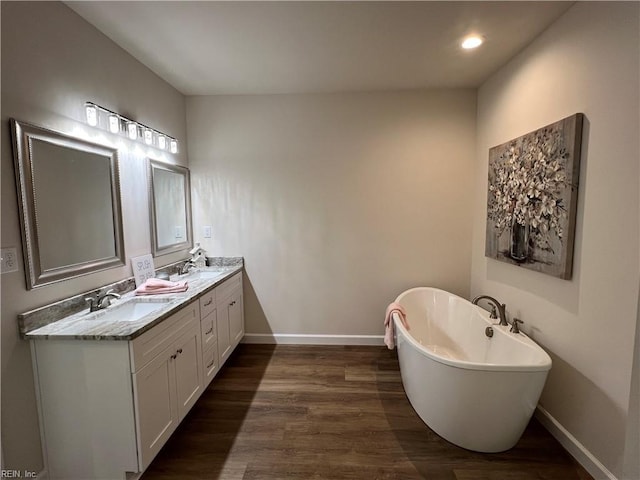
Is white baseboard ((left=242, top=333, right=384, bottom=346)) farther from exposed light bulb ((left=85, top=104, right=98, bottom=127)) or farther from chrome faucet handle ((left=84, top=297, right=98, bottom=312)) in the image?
exposed light bulb ((left=85, top=104, right=98, bottom=127))

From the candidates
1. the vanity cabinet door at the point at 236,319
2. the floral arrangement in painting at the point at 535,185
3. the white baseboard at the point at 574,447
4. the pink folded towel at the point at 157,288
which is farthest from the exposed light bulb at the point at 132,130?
the white baseboard at the point at 574,447

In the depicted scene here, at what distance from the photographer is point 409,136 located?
3016 millimetres

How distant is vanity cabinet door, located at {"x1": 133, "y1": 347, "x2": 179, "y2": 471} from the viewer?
4.99 feet

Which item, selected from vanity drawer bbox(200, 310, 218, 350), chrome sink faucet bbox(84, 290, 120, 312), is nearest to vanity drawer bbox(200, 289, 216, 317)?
Answer: vanity drawer bbox(200, 310, 218, 350)

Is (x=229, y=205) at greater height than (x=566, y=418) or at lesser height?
greater

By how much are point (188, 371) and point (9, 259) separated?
1162mm

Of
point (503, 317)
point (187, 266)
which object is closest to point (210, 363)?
point (187, 266)

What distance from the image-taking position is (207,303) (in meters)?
2.33

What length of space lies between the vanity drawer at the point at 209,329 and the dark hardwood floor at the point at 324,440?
452mm

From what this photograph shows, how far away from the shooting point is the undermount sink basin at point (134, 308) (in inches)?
72.6

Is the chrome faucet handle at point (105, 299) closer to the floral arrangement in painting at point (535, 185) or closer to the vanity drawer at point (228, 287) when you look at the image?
the vanity drawer at point (228, 287)

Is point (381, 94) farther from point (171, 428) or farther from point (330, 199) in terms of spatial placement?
point (171, 428)

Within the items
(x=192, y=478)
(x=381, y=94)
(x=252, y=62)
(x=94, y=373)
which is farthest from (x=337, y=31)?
(x=192, y=478)

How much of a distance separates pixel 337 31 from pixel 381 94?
1155 millimetres
